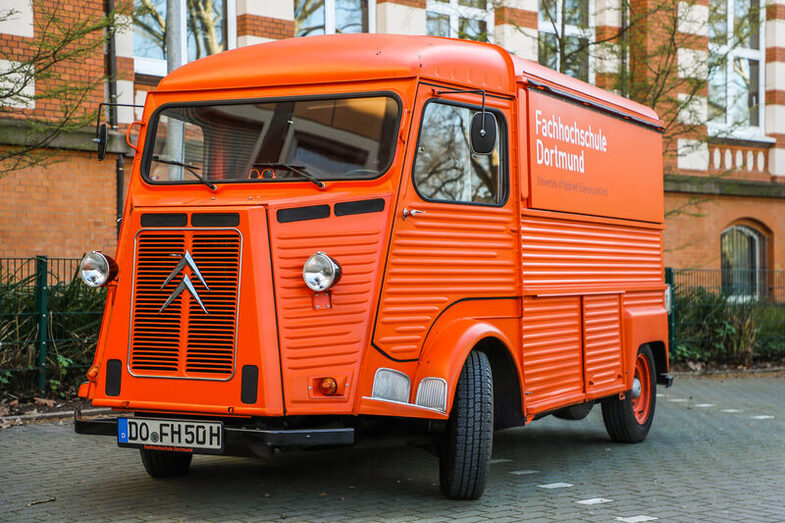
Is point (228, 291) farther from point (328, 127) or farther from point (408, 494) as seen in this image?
point (408, 494)

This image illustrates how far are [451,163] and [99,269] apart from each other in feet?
7.71

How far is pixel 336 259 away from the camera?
6.84m

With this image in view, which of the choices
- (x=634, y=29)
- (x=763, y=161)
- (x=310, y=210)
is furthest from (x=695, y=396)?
(x=763, y=161)

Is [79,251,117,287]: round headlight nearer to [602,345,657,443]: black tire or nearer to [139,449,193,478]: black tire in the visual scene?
[139,449,193,478]: black tire

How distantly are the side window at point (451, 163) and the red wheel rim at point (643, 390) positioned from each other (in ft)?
11.4

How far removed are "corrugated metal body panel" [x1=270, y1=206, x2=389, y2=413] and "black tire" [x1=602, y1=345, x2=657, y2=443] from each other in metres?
3.89

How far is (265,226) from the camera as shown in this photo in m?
6.76

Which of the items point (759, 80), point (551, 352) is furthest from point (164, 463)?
point (759, 80)

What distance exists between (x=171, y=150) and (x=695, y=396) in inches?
355

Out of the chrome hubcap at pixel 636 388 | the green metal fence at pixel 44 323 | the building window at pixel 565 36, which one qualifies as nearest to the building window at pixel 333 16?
the building window at pixel 565 36

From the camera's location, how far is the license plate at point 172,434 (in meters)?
6.65

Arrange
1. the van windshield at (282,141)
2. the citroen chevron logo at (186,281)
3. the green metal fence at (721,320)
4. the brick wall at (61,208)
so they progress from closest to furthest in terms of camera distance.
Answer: the citroen chevron logo at (186,281), the van windshield at (282,141), the brick wall at (61,208), the green metal fence at (721,320)

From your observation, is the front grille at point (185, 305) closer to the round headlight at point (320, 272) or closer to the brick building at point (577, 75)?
the round headlight at point (320, 272)

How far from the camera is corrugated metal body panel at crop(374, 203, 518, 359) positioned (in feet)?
22.9
